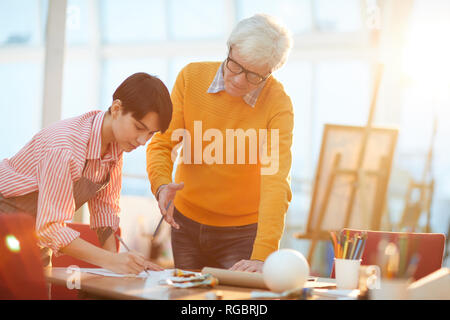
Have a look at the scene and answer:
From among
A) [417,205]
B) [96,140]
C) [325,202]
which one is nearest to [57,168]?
[96,140]

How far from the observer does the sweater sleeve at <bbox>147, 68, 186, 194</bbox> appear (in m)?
1.83

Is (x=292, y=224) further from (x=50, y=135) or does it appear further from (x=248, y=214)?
(x=50, y=135)

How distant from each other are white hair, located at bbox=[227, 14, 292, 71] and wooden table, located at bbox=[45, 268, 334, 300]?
0.78 meters

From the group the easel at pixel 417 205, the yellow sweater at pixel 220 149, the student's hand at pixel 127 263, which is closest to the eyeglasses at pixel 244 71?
the yellow sweater at pixel 220 149

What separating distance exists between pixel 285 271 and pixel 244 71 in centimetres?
80

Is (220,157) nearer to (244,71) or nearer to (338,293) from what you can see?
(244,71)

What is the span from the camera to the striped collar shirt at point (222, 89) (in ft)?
6.23

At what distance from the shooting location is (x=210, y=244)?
1905mm

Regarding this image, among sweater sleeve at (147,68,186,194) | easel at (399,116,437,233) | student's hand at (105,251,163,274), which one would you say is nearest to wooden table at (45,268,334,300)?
student's hand at (105,251,163,274)

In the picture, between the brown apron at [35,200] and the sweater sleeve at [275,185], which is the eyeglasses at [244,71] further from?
the brown apron at [35,200]

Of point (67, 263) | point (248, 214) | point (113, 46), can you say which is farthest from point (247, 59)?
point (113, 46)

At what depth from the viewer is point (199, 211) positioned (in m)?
1.93

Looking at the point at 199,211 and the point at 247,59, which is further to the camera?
the point at 199,211
